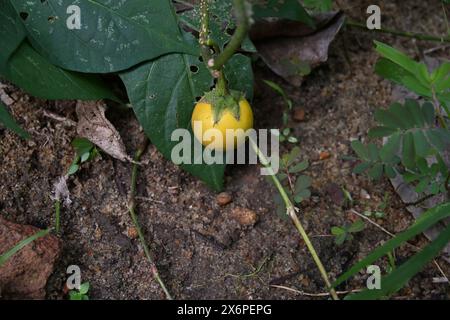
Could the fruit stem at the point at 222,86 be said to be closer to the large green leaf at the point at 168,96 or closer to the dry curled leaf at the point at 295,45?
the large green leaf at the point at 168,96

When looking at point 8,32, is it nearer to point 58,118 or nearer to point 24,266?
point 58,118

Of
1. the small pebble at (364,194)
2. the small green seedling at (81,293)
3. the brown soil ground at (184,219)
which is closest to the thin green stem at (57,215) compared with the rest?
the brown soil ground at (184,219)

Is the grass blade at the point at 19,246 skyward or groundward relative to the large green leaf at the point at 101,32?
groundward

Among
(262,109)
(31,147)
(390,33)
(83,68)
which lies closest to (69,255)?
(31,147)

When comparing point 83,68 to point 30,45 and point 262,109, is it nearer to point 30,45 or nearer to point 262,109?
point 30,45

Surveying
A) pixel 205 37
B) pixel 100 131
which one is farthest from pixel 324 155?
pixel 100 131

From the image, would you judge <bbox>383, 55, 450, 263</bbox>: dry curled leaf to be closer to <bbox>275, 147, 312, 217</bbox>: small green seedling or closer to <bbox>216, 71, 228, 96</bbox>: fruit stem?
<bbox>275, 147, 312, 217</bbox>: small green seedling
